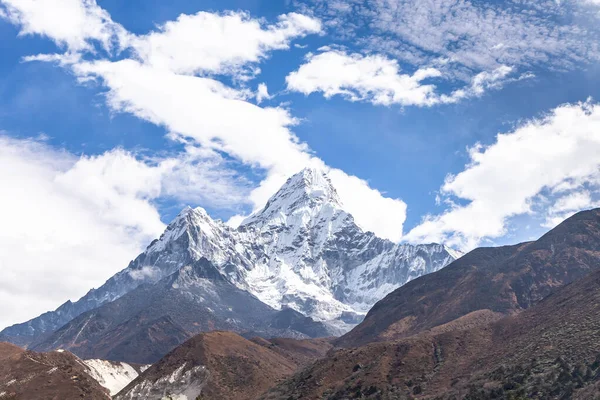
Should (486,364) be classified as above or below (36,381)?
below

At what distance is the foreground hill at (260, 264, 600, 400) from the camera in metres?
124

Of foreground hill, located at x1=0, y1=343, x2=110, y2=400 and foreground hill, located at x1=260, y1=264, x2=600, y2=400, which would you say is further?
foreground hill, located at x1=0, y1=343, x2=110, y2=400

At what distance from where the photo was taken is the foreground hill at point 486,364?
124m

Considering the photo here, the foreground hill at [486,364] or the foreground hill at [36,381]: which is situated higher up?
the foreground hill at [36,381]

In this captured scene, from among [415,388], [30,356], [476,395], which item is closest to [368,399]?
[415,388]

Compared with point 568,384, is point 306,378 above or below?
above

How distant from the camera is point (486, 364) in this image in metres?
156

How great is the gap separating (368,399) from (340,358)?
121ft

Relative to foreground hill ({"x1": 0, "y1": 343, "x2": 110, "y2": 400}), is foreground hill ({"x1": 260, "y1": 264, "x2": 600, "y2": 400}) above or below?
below

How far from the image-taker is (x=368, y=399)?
153750 mm

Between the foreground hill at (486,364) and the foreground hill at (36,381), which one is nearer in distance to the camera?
the foreground hill at (486,364)

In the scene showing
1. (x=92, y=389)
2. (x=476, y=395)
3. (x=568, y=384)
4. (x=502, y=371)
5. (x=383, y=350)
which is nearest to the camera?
(x=568, y=384)

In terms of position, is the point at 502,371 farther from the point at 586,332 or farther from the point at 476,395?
the point at 586,332

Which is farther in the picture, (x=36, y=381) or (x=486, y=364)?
(x=36, y=381)
